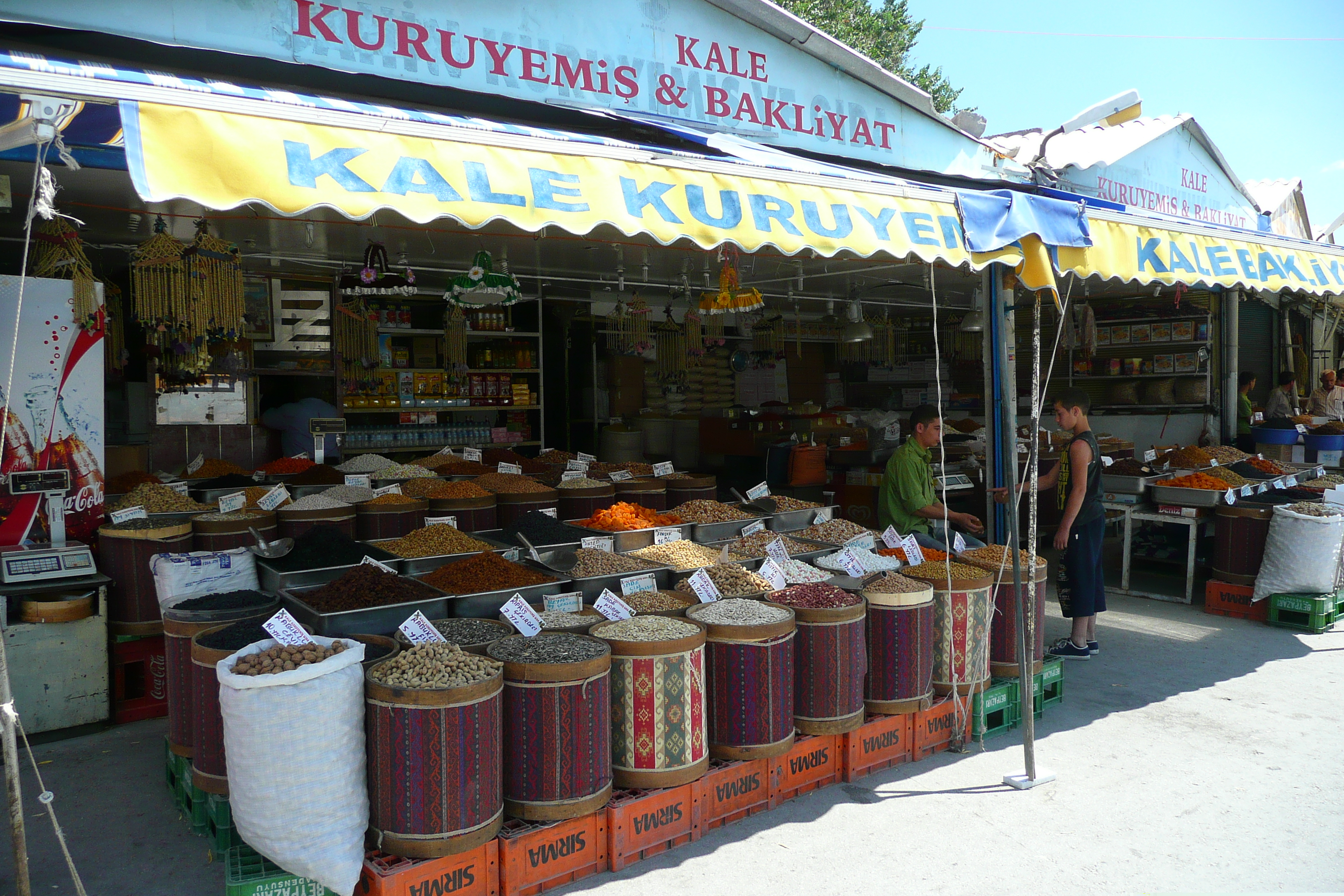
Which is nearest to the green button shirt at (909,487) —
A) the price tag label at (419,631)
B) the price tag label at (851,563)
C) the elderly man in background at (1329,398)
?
the price tag label at (851,563)

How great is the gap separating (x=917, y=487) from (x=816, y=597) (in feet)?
6.52

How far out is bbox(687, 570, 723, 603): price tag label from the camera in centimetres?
327

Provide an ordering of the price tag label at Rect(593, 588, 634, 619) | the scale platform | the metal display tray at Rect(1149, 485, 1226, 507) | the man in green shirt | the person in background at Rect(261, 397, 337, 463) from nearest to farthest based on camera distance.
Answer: the price tag label at Rect(593, 588, 634, 619) → the scale platform → the man in green shirt → the metal display tray at Rect(1149, 485, 1226, 507) → the person in background at Rect(261, 397, 337, 463)

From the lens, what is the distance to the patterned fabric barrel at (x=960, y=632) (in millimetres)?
3566

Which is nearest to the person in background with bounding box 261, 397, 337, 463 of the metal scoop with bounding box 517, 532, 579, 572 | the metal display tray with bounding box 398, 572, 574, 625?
the metal scoop with bounding box 517, 532, 579, 572

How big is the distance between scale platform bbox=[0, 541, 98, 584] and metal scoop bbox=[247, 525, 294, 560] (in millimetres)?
684

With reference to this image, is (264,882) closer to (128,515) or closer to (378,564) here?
(378,564)

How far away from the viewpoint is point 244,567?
3.75 meters

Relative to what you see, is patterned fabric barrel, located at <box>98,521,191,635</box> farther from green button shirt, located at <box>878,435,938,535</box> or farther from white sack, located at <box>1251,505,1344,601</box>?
white sack, located at <box>1251,505,1344,601</box>

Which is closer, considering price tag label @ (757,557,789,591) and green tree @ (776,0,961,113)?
price tag label @ (757,557,789,591)

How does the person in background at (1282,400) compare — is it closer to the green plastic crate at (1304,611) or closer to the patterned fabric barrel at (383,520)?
the green plastic crate at (1304,611)

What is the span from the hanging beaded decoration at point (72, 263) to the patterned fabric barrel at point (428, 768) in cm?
280

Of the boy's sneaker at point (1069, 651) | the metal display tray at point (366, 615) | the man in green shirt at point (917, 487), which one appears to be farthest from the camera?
the man in green shirt at point (917, 487)

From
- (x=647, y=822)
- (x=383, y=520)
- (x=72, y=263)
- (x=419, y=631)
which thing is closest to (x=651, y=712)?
(x=647, y=822)
